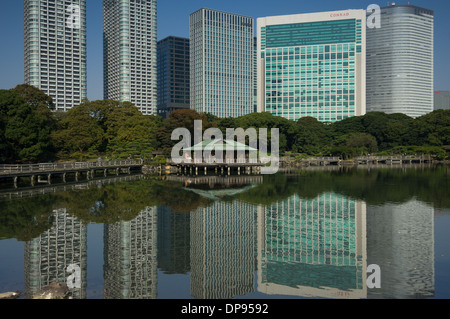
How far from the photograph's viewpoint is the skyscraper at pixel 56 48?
5079 inches

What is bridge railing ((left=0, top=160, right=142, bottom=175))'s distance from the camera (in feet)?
121

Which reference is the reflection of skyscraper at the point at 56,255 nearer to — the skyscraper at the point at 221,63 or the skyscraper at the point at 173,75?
the skyscraper at the point at 221,63

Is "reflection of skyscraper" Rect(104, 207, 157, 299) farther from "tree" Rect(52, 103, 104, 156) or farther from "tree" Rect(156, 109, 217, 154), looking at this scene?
"tree" Rect(156, 109, 217, 154)

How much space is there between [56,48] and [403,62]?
5702 inches

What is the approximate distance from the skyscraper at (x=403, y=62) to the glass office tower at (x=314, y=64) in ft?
216

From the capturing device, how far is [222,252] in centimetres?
1683

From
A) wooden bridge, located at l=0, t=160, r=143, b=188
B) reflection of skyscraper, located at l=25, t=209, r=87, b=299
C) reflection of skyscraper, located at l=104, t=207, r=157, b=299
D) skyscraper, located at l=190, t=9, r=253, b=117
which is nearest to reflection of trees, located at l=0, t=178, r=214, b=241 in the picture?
reflection of skyscraper, located at l=25, t=209, r=87, b=299

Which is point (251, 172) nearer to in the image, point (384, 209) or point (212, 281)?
point (384, 209)


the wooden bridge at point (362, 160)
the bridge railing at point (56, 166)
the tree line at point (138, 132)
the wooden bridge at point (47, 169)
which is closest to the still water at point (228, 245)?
the wooden bridge at point (47, 169)

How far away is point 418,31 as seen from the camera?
179m

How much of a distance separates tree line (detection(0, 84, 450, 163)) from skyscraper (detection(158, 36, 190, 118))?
295 feet

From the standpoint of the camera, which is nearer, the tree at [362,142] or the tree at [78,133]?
the tree at [78,133]

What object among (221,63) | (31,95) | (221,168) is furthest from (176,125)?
(221,63)
